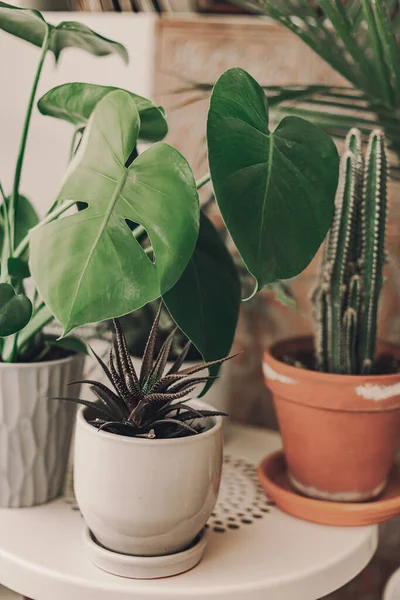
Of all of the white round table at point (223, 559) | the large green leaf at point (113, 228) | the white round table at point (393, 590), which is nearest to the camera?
the large green leaf at point (113, 228)

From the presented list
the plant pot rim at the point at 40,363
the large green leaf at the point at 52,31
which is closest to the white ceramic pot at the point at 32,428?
the plant pot rim at the point at 40,363

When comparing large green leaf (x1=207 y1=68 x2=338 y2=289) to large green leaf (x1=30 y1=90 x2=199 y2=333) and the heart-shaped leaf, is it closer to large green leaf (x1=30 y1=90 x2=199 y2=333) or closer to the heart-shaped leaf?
large green leaf (x1=30 y1=90 x2=199 y2=333)

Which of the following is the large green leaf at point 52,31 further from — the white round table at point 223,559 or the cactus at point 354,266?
the white round table at point 223,559

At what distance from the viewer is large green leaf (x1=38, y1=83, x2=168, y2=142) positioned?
660 millimetres

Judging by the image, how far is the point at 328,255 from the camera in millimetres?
763

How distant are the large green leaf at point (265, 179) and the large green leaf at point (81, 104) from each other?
0.34ft

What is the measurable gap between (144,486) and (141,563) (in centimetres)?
8

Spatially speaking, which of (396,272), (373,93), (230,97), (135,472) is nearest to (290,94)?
(373,93)

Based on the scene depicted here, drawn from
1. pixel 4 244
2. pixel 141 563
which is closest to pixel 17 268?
pixel 4 244

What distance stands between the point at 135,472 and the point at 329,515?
26 centimetres

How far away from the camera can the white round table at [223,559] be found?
61cm

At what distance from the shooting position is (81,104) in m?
0.68

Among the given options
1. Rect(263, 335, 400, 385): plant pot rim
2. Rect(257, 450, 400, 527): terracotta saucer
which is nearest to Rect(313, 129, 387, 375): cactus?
Rect(263, 335, 400, 385): plant pot rim

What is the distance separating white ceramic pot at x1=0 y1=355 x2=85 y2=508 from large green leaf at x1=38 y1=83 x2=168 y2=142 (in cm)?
26
